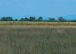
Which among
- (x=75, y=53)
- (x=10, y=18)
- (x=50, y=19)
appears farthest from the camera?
(x=50, y=19)

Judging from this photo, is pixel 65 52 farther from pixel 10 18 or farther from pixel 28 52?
pixel 10 18

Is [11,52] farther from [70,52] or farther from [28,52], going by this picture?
[70,52]

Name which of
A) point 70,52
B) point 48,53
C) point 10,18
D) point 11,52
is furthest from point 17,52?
point 10,18

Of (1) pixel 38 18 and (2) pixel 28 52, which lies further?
(1) pixel 38 18

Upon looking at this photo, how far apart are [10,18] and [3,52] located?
281 feet

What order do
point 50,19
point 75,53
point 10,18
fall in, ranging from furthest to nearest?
point 50,19 → point 10,18 → point 75,53

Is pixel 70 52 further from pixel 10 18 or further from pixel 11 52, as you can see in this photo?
pixel 10 18

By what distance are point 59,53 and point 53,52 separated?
267 millimetres

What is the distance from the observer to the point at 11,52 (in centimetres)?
912

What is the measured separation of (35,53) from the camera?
8.98 metres

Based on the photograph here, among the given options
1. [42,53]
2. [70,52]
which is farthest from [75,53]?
[42,53]

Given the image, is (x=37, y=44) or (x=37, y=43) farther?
(x=37, y=43)

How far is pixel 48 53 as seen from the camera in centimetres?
916

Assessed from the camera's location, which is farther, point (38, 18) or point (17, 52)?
point (38, 18)
